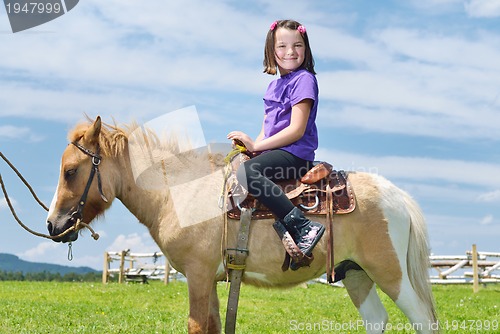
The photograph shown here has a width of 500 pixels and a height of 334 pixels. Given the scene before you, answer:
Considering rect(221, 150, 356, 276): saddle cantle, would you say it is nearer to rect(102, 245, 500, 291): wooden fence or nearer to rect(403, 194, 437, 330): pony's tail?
rect(403, 194, 437, 330): pony's tail

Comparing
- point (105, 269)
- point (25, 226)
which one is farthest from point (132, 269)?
point (25, 226)

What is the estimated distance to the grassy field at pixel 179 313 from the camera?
365 inches

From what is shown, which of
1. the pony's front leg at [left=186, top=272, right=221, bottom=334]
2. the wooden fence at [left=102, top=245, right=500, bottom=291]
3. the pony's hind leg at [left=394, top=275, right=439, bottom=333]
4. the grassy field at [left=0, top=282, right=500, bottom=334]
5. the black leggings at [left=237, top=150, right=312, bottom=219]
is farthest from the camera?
the wooden fence at [left=102, top=245, right=500, bottom=291]

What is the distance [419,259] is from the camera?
556cm

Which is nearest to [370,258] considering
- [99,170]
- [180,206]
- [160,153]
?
[180,206]

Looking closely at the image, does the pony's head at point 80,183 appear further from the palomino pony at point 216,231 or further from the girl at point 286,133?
the girl at point 286,133

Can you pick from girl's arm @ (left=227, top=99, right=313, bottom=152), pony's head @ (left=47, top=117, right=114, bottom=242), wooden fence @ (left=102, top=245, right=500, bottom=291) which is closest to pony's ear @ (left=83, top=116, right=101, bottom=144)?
pony's head @ (left=47, top=117, right=114, bottom=242)

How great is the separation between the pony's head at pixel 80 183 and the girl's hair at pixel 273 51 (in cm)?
179

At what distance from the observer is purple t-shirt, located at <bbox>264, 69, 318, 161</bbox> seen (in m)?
5.34

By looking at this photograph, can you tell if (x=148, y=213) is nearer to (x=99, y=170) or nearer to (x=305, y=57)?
(x=99, y=170)

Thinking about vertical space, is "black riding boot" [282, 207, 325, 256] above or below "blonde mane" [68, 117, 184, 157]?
below

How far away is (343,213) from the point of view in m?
5.33

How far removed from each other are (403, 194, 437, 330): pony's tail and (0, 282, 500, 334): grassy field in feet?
12.6

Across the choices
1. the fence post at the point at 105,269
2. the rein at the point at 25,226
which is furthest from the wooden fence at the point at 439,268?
the rein at the point at 25,226
